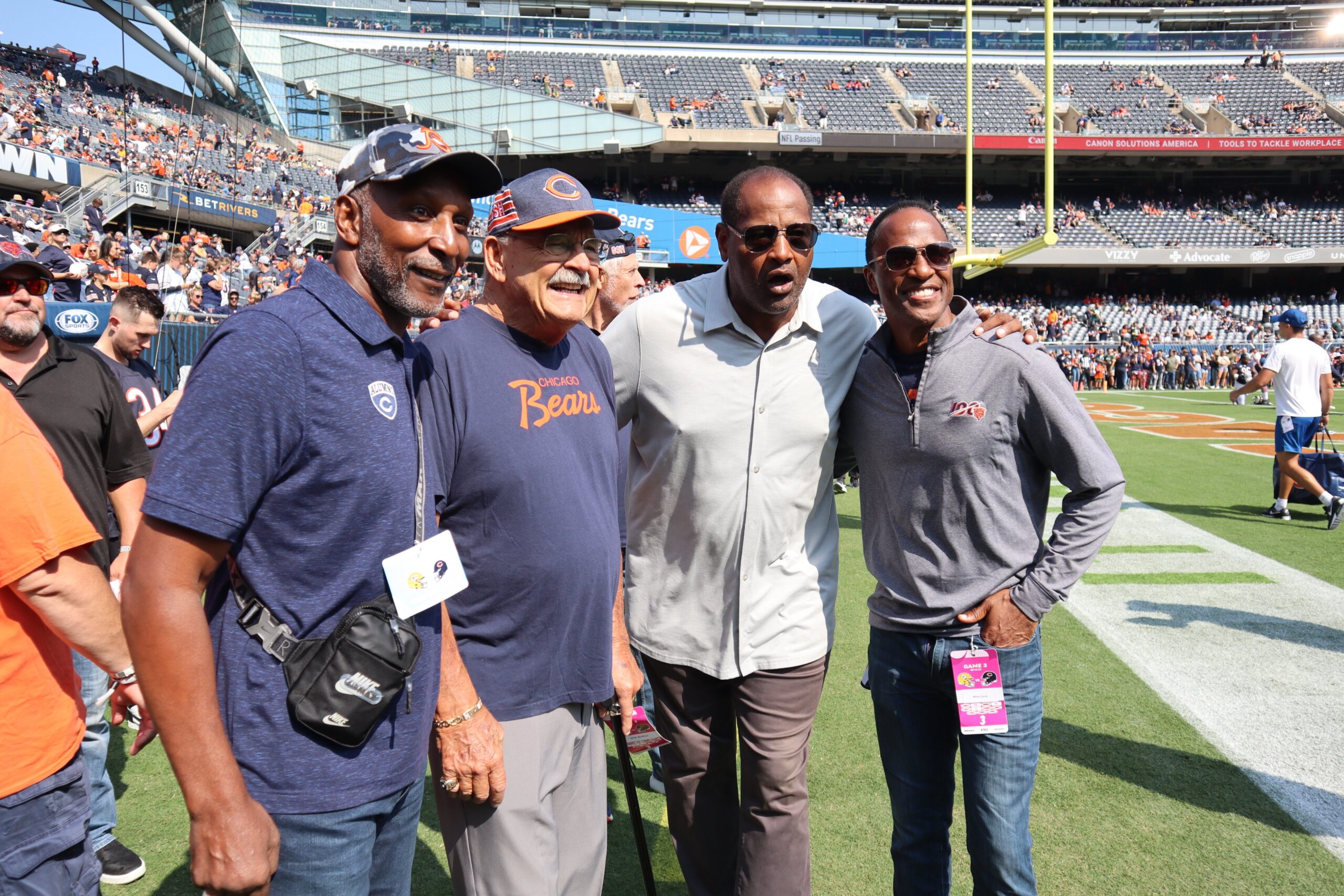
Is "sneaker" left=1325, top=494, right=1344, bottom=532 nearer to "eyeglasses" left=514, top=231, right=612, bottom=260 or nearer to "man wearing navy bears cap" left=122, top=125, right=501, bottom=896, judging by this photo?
"eyeglasses" left=514, top=231, right=612, bottom=260

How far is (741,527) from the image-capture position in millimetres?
2580

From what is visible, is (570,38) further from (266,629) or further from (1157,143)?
(266,629)

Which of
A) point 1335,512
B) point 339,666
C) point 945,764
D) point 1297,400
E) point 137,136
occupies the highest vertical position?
point 137,136

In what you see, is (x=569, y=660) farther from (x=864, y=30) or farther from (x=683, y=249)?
(x=864, y=30)

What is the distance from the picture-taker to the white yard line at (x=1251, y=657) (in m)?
3.82

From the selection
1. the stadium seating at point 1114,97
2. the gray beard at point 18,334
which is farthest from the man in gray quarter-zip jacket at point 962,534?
the stadium seating at point 1114,97

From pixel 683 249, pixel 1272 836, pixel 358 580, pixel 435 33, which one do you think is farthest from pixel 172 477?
pixel 435 33

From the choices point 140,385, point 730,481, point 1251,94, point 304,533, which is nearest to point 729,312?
point 730,481

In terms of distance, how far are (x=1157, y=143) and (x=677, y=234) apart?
88.5 feet

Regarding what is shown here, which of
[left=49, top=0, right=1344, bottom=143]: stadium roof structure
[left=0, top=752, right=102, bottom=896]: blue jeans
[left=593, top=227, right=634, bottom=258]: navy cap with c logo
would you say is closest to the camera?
[left=0, top=752, right=102, bottom=896]: blue jeans

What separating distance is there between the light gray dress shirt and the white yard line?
2451 millimetres

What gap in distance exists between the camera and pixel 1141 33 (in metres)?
54.0

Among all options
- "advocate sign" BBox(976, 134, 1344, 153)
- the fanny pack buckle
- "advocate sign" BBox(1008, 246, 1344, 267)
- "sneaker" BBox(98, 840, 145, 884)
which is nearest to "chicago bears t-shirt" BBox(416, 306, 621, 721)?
the fanny pack buckle

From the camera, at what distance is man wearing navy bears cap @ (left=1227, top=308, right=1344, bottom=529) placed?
8812 mm
